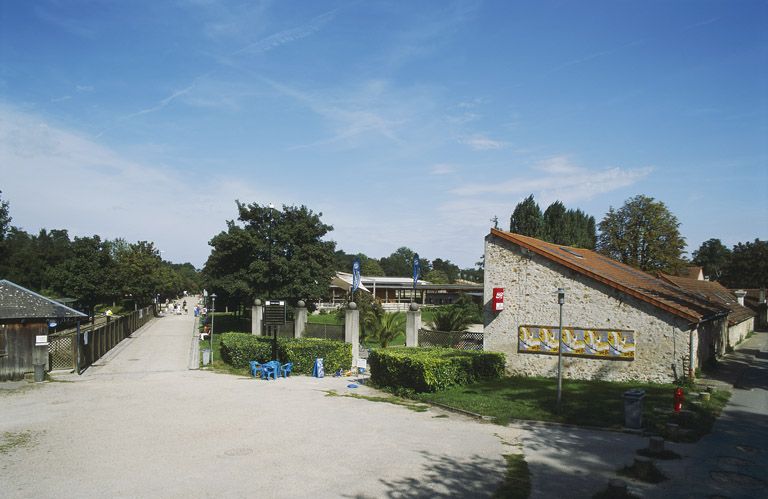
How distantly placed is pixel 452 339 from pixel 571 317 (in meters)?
6.02

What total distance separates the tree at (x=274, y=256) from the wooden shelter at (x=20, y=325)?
1301 centimetres

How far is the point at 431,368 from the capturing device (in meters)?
17.0

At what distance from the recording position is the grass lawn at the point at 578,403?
42.4 feet

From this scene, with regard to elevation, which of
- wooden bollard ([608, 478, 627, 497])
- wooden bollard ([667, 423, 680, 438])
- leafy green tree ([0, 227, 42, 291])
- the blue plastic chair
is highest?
Result: leafy green tree ([0, 227, 42, 291])

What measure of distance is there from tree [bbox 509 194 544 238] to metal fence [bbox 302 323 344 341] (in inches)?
1264

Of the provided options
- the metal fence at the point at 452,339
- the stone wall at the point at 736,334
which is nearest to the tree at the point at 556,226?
the stone wall at the point at 736,334

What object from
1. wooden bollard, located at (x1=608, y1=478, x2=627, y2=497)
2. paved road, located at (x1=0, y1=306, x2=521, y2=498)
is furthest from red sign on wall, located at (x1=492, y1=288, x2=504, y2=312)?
wooden bollard, located at (x1=608, y1=478, x2=627, y2=497)

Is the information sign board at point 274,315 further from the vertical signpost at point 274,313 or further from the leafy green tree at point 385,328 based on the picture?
the leafy green tree at point 385,328

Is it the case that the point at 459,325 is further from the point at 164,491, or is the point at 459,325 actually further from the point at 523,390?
the point at 164,491

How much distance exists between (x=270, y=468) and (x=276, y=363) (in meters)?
11.7

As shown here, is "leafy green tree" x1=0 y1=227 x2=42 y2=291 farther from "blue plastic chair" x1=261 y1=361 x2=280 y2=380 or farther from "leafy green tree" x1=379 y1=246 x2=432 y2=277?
"leafy green tree" x1=379 y1=246 x2=432 y2=277

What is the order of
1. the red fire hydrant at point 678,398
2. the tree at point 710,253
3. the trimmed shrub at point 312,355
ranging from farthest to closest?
the tree at point 710,253 < the trimmed shrub at point 312,355 < the red fire hydrant at point 678,398

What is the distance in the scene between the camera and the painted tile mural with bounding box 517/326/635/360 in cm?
1842

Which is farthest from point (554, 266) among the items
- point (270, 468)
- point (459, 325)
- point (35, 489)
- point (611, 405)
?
point (35, 489)
